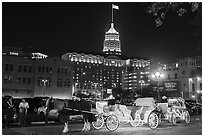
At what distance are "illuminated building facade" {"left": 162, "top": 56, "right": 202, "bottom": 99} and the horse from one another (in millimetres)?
69184

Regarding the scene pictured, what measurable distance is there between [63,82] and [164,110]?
110 ft

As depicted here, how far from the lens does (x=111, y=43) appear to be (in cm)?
15588

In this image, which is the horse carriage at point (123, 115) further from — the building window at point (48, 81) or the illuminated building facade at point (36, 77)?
the building window at point (48, 81)

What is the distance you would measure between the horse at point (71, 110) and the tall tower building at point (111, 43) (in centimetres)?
13957

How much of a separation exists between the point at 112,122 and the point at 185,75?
8207 cm

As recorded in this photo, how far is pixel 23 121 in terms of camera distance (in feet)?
36.6

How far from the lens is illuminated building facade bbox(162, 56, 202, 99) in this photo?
3148 inches

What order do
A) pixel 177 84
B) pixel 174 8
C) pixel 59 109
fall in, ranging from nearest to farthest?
pixel 174 8 → pixel 59 109 → pixel 177 84

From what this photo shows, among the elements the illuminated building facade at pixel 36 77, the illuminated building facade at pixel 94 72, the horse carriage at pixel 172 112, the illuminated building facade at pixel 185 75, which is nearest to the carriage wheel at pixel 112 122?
the horse carriage at pixel 172 112

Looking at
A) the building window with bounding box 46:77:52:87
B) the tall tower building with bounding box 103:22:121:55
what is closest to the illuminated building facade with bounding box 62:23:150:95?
the tall tower building with bounding box 103:22:121:55

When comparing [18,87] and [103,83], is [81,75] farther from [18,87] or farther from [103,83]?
[18,87]

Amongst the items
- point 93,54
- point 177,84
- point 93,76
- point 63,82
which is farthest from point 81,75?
point 63,82

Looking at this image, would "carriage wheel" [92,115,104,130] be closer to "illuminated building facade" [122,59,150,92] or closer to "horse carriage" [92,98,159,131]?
"horse carriage" [92,98,159,131]

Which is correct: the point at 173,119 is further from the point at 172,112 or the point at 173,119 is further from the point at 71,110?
the point at 71,110
